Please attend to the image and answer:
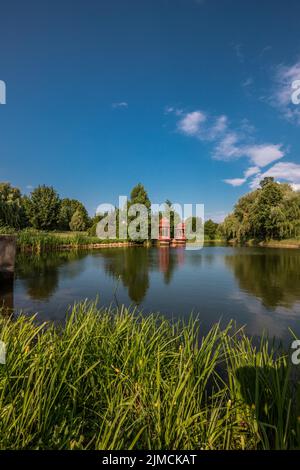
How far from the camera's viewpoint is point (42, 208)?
3759 cm

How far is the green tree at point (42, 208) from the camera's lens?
3744cm

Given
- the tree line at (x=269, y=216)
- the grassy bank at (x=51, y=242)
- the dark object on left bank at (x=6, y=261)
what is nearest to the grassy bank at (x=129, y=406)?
the dark object on left bank at (x=6, y=261)

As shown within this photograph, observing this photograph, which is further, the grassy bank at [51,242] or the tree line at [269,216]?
the tree line at [269,216]

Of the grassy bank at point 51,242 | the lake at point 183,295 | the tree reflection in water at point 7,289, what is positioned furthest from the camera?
the grassy bank at point 51,242

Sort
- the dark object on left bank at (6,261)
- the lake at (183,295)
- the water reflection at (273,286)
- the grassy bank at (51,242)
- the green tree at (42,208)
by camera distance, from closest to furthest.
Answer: the lake at (183,295), the water reflection at (273,286), the dark object on left bank at (6,261), the grassy bank at (51,242), the green tree at (42,208)

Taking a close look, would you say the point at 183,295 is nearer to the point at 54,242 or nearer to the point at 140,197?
the point at 54,242

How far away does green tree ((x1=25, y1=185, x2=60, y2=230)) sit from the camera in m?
37.4

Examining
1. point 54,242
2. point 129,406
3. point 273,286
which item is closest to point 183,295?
point 273,286

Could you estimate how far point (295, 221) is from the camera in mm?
33188

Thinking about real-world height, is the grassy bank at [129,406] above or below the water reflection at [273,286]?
above

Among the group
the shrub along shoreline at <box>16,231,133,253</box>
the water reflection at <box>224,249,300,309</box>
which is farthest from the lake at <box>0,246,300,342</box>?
the shrub along shoreline at <box>16,231,133,253</box>

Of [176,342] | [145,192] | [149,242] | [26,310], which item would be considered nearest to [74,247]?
[149,242]

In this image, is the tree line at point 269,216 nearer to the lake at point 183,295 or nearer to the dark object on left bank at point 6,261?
the lake at point 183,295
